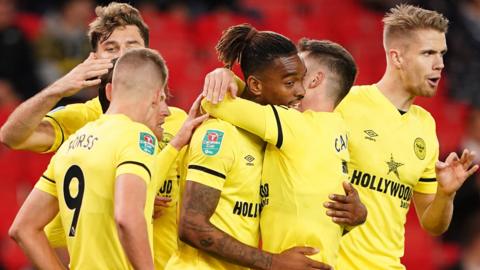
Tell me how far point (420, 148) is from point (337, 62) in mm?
971

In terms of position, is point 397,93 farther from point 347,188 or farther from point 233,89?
point 233,89

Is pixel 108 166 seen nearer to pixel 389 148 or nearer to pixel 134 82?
pixel 134 82

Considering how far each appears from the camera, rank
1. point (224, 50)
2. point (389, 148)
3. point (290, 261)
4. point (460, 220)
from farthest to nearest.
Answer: point (460, 220) < point (389, 148) < point (224, 50) < point (290, 261)

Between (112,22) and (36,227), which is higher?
(112,22)

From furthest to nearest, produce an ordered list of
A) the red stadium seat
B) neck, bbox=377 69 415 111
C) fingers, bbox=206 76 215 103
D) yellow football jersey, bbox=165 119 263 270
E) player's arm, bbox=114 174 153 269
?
1. the red stadium seat
2. neck, bbox=377 69 415 111
3. fingers, bbox=206 76 215 103
4. yellow football jersey, bbox=165 119 263 270
5. player's arm, bbox=114 174 153 269

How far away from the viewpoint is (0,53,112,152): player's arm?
530cm

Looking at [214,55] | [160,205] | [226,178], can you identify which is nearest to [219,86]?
[226,178]

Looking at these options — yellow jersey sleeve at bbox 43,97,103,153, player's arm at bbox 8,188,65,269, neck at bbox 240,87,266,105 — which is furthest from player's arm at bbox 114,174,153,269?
yellow jersey sleeve at bbox 43,97,103,153

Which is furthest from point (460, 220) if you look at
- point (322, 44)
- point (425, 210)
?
point (322, 44)

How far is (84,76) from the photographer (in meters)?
5.29

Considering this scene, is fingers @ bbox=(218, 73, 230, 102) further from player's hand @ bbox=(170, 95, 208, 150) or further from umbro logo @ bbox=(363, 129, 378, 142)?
umbro logo @ bbox=(363, 129, 378, 142)

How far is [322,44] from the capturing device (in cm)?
564

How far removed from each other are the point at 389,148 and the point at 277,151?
3.48 feet

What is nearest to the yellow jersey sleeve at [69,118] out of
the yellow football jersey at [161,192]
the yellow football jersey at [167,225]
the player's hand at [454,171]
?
the yellow football jersey at [161,192]
